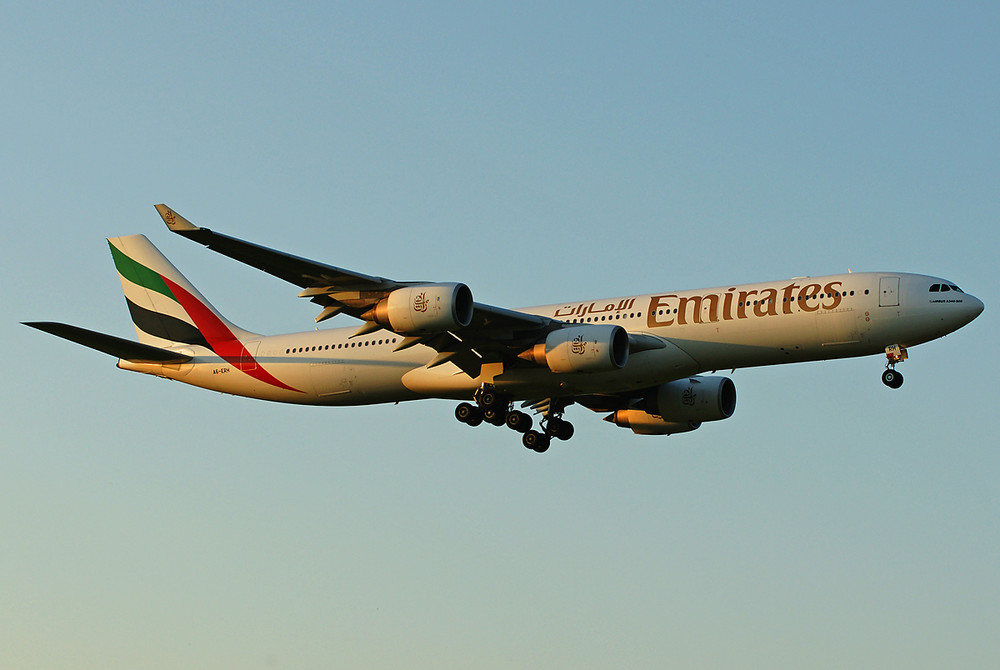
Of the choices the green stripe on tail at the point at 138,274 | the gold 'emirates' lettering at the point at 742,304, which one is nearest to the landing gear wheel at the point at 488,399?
the gold 'emirates' lettering at the point at 742,304

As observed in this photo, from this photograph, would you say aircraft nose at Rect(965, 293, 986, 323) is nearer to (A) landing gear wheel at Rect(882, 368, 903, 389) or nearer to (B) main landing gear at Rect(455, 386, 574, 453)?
(A) landing gear wheel at Rect(882, 368, 903, 389)

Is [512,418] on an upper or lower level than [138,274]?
lower

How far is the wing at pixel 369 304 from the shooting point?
31625mm

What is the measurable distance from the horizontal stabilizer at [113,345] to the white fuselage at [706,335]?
19.7 feet

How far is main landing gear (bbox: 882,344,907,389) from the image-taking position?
3488cm

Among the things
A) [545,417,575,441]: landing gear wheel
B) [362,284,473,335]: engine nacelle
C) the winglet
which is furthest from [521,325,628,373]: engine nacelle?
the winglet

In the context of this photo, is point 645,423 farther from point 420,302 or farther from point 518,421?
point 420,302

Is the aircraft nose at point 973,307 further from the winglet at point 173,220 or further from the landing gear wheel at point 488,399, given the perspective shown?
the winglet at point 173,220

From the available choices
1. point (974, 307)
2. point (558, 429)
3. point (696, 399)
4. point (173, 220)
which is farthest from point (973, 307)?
point (173, 220)

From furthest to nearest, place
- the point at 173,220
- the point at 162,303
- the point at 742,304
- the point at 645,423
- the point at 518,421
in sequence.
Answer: the point at 162,303 < the point at 645,423 < the point at 518,421 < the point at 742,304 < the point at 173,220

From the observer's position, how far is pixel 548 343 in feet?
118

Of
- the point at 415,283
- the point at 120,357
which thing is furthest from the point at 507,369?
the point at 120,357

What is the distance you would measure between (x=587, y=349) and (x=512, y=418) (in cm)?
591

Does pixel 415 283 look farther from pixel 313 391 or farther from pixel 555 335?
pixel 313 391
